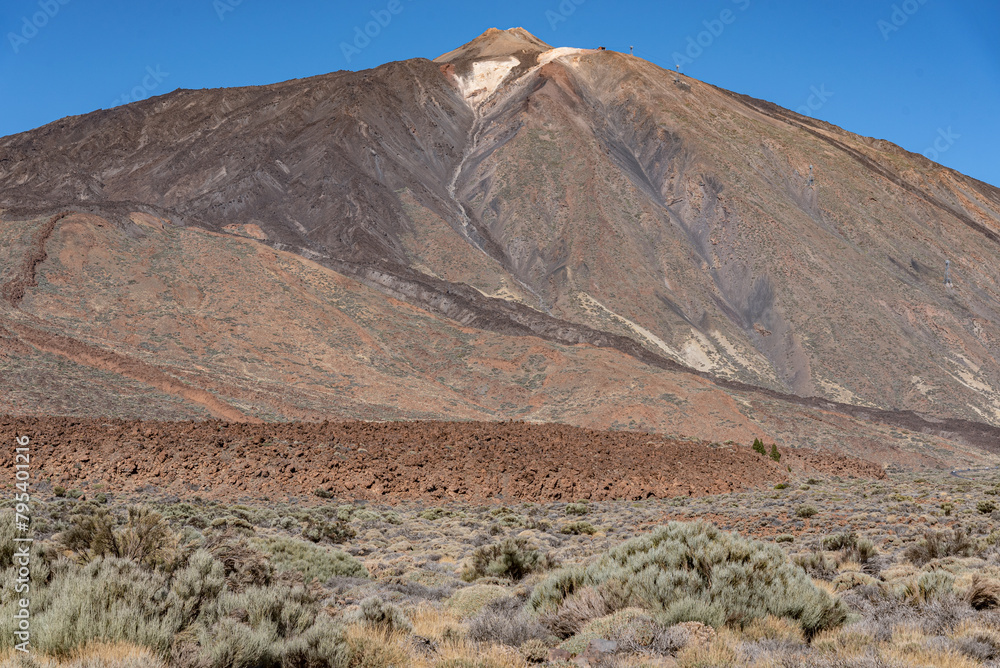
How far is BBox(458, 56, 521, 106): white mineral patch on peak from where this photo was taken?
125 m

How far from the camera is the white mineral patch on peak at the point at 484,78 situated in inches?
4919

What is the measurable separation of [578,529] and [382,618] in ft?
30.1

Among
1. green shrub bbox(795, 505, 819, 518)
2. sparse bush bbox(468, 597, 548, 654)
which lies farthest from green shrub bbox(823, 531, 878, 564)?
sparse bush bbox(468, 597, 548, 654)

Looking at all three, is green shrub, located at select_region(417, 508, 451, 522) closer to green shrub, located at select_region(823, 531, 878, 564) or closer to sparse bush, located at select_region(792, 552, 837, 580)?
green shrub, located at select_region(823, 531, 878, 564)

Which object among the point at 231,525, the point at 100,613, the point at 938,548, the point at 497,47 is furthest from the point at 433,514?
the point at 497,47

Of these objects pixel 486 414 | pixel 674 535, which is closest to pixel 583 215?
pixel 486 414

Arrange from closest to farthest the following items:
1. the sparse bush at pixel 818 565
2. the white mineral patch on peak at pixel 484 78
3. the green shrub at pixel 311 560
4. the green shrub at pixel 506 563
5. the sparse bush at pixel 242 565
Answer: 1. the sparse bush at pixel 242 565
2. the sparse bush at pixel 818 565
3. the green shrub at pixel 311 560
4. the green shrub at pixel 506 563
5. the white mineral patch on peak at pixel 484 78

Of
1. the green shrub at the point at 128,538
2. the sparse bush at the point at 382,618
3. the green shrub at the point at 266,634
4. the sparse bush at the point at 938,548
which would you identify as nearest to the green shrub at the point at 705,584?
the sparse bush at the point at 382,618

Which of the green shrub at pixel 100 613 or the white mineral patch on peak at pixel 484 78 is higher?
the white mineral patch on peak at pixel 484 78

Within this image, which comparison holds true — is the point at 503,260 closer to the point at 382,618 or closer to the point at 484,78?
the point at 484,78

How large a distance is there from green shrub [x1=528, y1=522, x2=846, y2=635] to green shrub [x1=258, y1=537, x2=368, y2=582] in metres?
3.72

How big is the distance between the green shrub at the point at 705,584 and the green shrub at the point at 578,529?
7175 mm

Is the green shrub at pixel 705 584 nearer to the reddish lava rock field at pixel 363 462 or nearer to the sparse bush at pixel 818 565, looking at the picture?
the sparse bush at pixel 818 565

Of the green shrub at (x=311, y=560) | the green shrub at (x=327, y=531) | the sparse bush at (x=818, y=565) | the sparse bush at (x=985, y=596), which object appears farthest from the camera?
the green shrub at (x=327, y=531)
